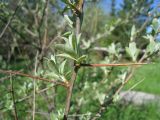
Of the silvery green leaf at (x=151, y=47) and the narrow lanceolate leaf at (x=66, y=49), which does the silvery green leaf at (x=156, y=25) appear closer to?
the silvery green leaf at (x=151, y=47)

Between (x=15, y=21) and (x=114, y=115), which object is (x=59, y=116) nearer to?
(x=15, y=21)

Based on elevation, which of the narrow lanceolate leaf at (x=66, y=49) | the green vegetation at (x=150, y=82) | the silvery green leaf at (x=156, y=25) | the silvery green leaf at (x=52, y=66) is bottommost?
the green vegetation at (x=150, y=82)

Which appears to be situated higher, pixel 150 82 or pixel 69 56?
pixel 69 56

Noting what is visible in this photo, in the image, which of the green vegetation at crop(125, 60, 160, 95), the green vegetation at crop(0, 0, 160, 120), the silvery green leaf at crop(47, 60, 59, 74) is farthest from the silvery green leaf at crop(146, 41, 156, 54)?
the green vegetation at crop(125, 60, 160, 95)

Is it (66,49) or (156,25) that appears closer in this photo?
(66,49)

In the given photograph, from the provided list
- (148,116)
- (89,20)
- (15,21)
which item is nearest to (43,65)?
(15,21)

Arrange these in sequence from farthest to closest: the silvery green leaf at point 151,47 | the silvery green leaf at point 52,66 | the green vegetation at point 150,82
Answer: the green vegetation at point 150,82 → the silvery green leaf at point 151,47 → the silvery green leaf at point 52,66

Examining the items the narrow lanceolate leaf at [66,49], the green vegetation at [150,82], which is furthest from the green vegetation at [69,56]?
the green vegetation at [150,82]

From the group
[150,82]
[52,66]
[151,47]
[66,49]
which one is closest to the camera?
[66,49]

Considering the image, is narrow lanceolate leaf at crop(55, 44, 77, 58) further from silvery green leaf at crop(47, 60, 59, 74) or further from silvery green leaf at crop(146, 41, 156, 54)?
silvery green leaf at crop(146, 41, 156, 54)

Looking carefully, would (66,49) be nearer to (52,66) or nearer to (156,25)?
(52,66)

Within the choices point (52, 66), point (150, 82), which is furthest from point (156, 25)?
point (150, 82)

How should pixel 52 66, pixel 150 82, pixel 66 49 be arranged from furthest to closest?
pixel 150 82, pixel 52 66, pixel 66 49
